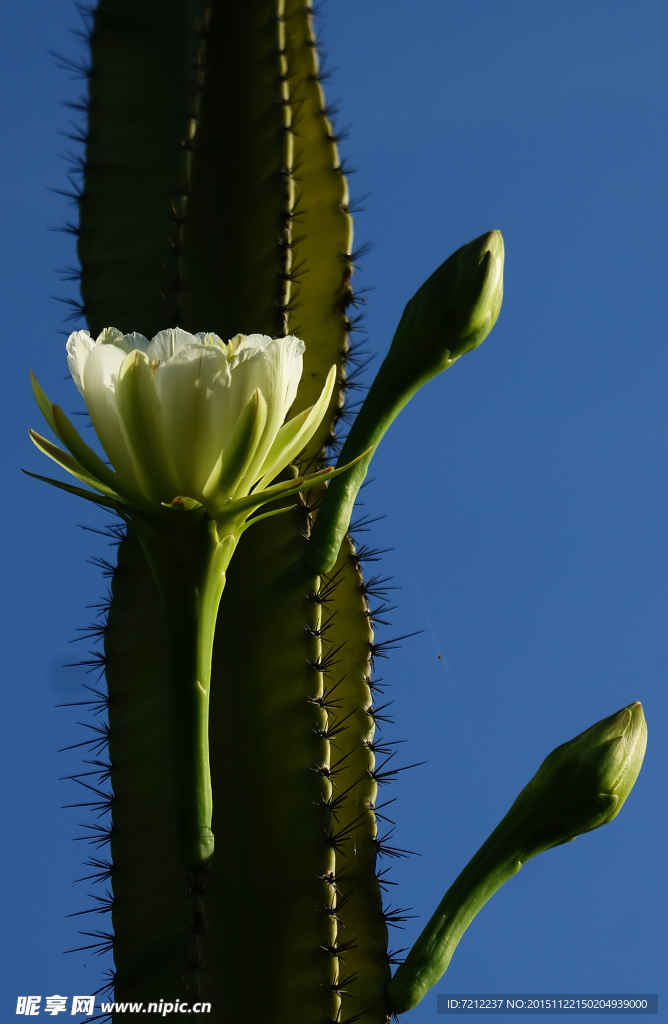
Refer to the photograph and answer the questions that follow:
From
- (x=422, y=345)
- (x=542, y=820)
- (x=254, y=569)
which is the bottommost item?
(x=542, y=820)

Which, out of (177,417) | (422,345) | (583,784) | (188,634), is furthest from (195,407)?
(583,784)

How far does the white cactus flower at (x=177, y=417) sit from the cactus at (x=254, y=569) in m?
0.04

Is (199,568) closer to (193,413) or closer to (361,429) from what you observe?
(193,413)

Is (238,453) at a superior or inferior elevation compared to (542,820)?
superior

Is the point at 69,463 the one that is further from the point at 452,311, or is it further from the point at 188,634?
the point at 452,311

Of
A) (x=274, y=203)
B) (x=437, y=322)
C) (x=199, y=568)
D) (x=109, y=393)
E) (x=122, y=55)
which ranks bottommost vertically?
(x=199, y=568)

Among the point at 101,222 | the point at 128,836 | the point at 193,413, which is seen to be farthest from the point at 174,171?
the point at 128,836

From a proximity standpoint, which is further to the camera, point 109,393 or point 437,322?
point 437,322

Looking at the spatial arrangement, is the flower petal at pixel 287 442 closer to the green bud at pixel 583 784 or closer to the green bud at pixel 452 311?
the green bud at pixel 452 311

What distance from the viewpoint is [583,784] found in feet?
2.66

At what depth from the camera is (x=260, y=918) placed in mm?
804

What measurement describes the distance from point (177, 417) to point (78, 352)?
0.10 metres

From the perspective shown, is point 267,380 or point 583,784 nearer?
point 267,380

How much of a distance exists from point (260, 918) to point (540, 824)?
0.80 feet
